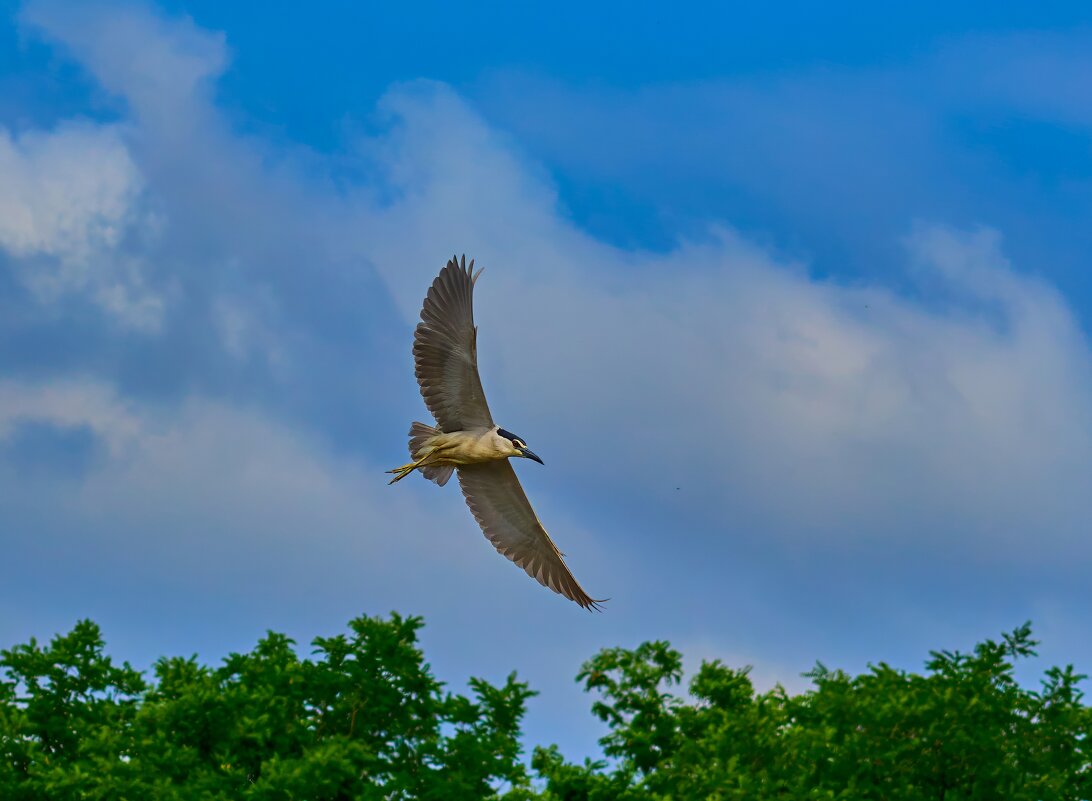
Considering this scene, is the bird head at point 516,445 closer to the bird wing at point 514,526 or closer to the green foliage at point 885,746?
the bird wing at point 514,526

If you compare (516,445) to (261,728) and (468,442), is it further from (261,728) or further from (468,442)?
(261,728)

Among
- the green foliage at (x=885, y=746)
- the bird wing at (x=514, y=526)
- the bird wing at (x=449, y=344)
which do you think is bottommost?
the green foliage at (x=885, y=746)

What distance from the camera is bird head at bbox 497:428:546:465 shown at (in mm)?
20375

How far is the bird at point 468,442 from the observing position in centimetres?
1962

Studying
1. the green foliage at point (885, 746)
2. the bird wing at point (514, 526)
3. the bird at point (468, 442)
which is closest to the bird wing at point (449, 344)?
the bird at point (468, 442)

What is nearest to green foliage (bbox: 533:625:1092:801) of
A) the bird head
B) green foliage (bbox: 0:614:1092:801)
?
green foliage (bbox: 0:614:1092:801)

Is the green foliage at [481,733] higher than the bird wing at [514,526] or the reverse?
the reverse

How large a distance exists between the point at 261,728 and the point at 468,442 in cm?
473

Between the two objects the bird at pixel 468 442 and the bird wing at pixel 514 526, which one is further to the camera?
the bird wing at pixel 514 526

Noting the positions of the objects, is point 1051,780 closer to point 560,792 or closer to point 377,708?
point 560,792

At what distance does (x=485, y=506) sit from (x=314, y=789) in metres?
5.18

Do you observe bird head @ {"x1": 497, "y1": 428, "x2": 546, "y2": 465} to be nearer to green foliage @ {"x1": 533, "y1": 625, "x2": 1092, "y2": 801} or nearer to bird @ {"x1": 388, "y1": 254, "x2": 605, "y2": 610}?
bird @ {"x1": 388, "y1": 254, "x2": 605, "y2": 610}

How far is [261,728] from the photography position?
19719mm

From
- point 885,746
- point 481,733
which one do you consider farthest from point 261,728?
point 885,746
